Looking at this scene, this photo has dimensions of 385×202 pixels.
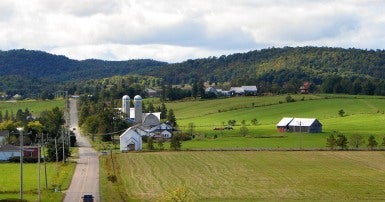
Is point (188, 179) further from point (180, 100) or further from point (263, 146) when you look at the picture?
point (180, 100)

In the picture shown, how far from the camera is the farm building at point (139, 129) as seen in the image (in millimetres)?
100250

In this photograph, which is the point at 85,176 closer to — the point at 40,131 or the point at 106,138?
the point at 40,131

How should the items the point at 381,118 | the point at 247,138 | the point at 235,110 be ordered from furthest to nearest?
the point at 235,110 → the point at 381,118 → the point at 247,138

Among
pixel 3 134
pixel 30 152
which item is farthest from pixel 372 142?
pixel 3 134

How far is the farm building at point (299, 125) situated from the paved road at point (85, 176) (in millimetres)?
34910

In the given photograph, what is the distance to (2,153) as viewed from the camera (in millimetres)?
91375

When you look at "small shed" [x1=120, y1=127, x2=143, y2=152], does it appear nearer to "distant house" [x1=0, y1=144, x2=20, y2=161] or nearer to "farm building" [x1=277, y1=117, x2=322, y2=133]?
"distant house" [x1=0, y1=144, x2=20, y2=161]

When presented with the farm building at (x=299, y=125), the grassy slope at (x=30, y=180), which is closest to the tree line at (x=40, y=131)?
the grassy slope at (x=30, y=180)

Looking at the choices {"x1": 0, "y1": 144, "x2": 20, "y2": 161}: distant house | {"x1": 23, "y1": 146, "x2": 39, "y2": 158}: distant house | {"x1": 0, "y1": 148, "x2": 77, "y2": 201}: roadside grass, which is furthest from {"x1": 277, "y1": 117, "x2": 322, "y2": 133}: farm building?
{"x1": 0, "y1": 144, "x2": 20, "y2": 161}: distant house

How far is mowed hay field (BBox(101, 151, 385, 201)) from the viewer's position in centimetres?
5219

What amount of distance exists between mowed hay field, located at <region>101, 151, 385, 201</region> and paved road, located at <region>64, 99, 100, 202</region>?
108cm

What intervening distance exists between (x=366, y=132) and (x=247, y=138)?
18.4m

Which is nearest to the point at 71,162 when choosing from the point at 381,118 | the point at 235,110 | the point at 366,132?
the point at 366,132

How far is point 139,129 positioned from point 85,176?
170 ft
